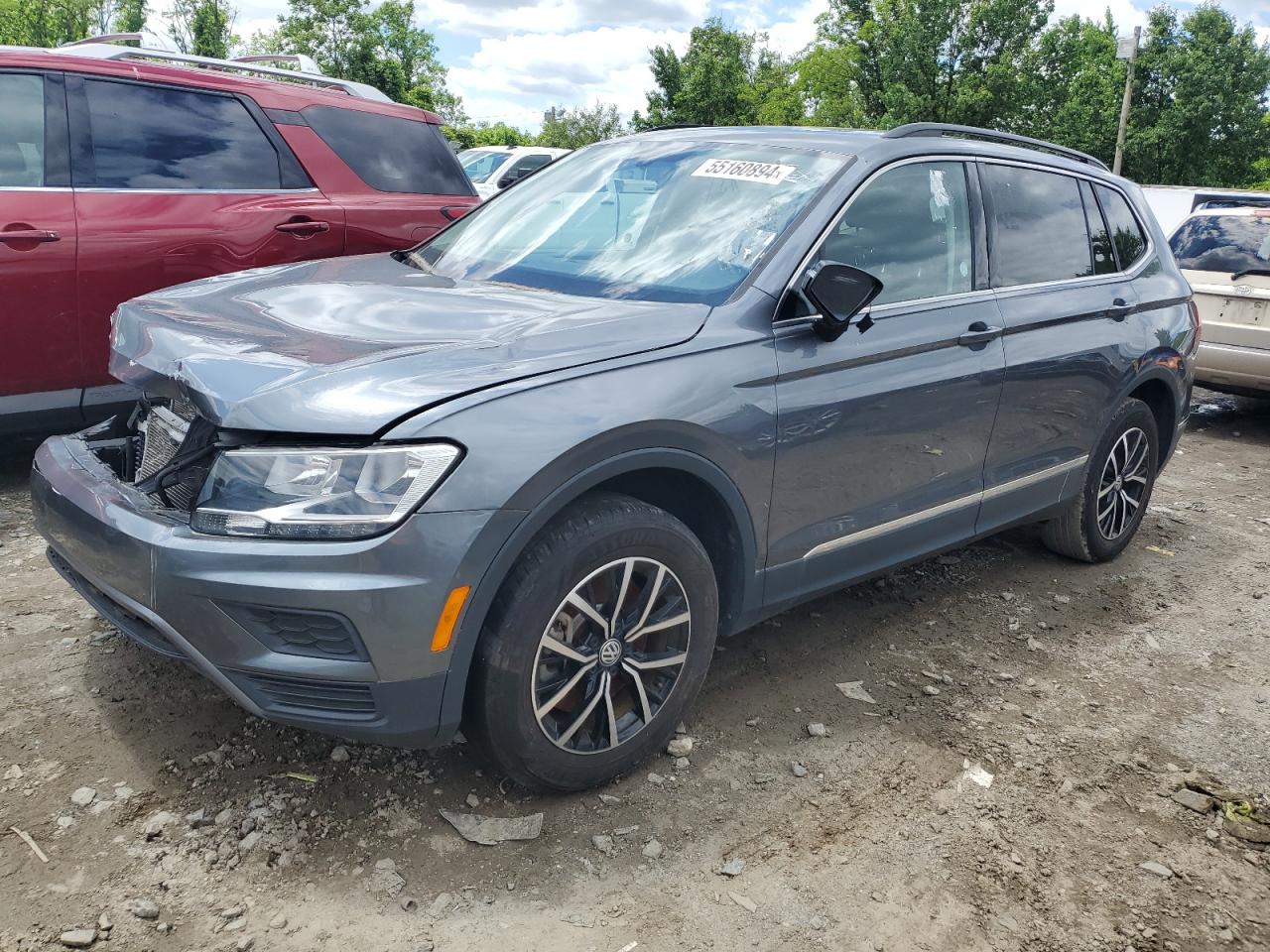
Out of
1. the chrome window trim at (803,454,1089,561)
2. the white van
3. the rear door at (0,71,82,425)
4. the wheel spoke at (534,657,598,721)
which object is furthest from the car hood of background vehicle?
the white van

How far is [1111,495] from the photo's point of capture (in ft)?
15.8

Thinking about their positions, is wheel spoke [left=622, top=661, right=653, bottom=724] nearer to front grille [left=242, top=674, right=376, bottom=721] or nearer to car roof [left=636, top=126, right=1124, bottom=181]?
front grille [left=242, top=674, right=376, bottom=721]

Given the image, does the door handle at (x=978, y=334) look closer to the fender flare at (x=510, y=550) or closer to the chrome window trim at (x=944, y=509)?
Answer: the chrome window trim at (x=944, y=509)

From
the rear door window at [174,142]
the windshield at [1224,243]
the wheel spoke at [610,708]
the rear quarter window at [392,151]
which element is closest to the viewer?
the wheel spoke at [610,708]

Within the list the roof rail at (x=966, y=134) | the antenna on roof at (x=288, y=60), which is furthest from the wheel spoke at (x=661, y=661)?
Result: the antenna on roof at (x=288, y=60)

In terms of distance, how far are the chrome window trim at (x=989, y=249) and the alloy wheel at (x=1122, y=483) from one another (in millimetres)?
737

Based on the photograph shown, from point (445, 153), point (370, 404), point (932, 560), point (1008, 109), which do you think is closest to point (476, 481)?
point (370, 404)

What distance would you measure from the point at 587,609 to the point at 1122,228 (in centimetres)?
339

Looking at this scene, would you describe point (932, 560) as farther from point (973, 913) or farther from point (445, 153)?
point (445, 153)

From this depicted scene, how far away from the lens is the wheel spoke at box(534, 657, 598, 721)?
8.68ft

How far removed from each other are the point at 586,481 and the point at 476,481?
0.31 metres

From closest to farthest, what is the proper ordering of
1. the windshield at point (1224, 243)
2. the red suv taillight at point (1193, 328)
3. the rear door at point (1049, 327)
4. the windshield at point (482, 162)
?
1. the rear door at point (1049, 327)
2. the red suv taillight at point (1193, 328)
3. the windshield at point (1224, 243)
4. the windshield at point (482, 162)

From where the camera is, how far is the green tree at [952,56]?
46750mm

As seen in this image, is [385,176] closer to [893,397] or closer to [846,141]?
[846,141]
